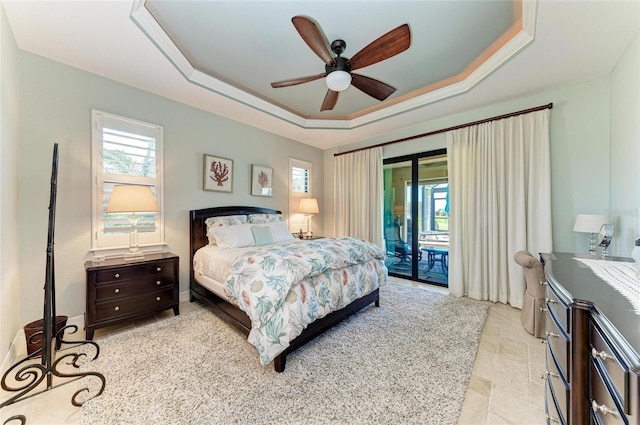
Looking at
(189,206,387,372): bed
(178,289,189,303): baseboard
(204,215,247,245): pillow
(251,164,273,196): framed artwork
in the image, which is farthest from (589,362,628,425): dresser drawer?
(251,164,273,196): framed artwork

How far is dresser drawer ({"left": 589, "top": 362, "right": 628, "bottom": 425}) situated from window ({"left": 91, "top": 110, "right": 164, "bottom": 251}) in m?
3.73

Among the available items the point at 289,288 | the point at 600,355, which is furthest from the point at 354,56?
the point at 600,355

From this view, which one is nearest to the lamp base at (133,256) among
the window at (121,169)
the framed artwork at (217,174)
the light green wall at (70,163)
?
the window at (121,169)

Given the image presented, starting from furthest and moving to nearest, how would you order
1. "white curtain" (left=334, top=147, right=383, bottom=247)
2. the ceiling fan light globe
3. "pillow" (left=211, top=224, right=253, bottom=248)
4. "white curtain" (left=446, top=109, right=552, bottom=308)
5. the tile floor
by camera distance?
1. "white curtain" (left=334, top=147, right=383, bottom=247)
2. "pillow" (left=211, top=224, right=253, bottom=248)
3. "white curtain" (left=446, top=109, right=552, bottom=308)
4. the ceiling fan light globe
5. the tile floor

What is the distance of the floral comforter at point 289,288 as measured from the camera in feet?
6.06

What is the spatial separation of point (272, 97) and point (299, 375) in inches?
136

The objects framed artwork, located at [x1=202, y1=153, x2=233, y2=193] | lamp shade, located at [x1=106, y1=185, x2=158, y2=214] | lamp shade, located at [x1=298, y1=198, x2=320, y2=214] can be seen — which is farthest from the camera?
lamp shade, located at [x1=298, y1=198, x2=320, y2=214]

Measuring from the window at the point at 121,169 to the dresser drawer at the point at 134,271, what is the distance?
502mm

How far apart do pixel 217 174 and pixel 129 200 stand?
135cm

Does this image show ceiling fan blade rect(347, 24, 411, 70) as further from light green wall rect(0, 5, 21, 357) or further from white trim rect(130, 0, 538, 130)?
light green wall rect(0, 5, 21, 357)

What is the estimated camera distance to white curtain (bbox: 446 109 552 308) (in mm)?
2945

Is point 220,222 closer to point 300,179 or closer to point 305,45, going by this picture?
point 300,179

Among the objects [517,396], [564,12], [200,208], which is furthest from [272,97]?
[517,396]

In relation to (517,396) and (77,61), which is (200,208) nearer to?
(77,61)
